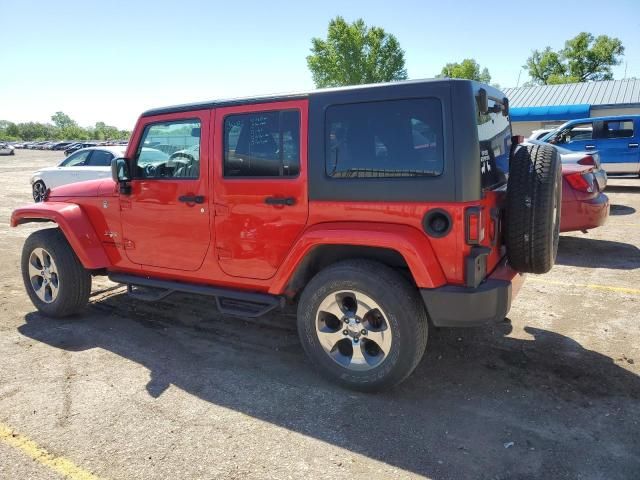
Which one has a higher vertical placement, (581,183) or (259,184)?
(259,184)

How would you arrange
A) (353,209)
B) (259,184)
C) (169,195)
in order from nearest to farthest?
Result: 1. (353,209)
2. (259,184)
3. (169,195)

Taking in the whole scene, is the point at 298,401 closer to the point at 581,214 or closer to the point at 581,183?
the point at 581,214

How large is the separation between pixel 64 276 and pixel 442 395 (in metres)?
3.50

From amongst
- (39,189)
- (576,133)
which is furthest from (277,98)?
(576,133)

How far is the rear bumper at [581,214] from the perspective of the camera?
21.7ft

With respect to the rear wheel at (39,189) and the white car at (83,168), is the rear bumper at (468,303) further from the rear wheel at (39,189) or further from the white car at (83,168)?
the rear wheel at (39,189)

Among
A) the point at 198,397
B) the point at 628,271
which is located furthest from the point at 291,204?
the point at 628,271

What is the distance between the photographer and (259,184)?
3.62m

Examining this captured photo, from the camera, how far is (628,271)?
6027mm

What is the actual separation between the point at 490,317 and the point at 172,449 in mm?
1999

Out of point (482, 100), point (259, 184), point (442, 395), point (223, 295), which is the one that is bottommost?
point (442, 395)

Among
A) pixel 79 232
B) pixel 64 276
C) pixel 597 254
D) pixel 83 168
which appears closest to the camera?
pixel 79 232

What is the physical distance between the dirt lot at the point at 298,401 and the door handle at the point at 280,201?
1.24 metres

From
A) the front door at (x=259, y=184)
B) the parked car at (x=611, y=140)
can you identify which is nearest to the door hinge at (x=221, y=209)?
the front door at (x=259, y=184)
